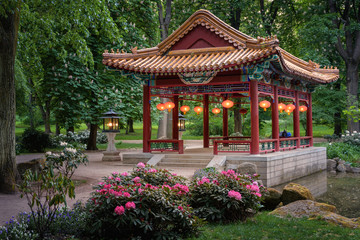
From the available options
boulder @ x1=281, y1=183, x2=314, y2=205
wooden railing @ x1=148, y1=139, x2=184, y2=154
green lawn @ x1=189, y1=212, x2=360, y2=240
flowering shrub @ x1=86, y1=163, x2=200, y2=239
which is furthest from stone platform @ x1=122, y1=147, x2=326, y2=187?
flowering shrub @ x1=86, y1=163, x2=200, y2=239

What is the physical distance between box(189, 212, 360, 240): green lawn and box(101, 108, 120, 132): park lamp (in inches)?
424

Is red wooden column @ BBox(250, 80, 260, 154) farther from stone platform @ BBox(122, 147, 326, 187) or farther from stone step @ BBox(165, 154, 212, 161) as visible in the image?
stone step @ BBox(165, 154, 212, 161)

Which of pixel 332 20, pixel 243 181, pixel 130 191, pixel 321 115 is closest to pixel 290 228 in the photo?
pixel 243 181

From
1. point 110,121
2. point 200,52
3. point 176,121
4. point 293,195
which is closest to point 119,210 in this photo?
point 293,195

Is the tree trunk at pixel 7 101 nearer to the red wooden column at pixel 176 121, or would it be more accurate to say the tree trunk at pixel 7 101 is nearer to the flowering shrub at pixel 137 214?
the flowering shrub at pixel 137 214

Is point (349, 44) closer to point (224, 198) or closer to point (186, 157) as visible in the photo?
Result: point (186, 157)

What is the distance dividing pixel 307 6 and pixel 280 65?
16825mm

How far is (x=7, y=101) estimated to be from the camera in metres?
9.02

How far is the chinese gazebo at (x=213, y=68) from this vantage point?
1325cm

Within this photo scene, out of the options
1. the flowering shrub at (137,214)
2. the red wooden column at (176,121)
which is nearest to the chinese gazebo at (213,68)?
the red wooden column at (176,121)

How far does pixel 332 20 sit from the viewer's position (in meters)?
25.7

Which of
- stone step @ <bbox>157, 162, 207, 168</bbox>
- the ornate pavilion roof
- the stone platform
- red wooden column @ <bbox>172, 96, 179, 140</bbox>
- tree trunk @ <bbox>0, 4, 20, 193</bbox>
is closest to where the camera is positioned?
tree trunk @ <bbox>0, 4, 20, 193</bbox>

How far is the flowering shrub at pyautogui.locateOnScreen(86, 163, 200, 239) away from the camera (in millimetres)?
5797

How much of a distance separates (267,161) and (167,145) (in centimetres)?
428
